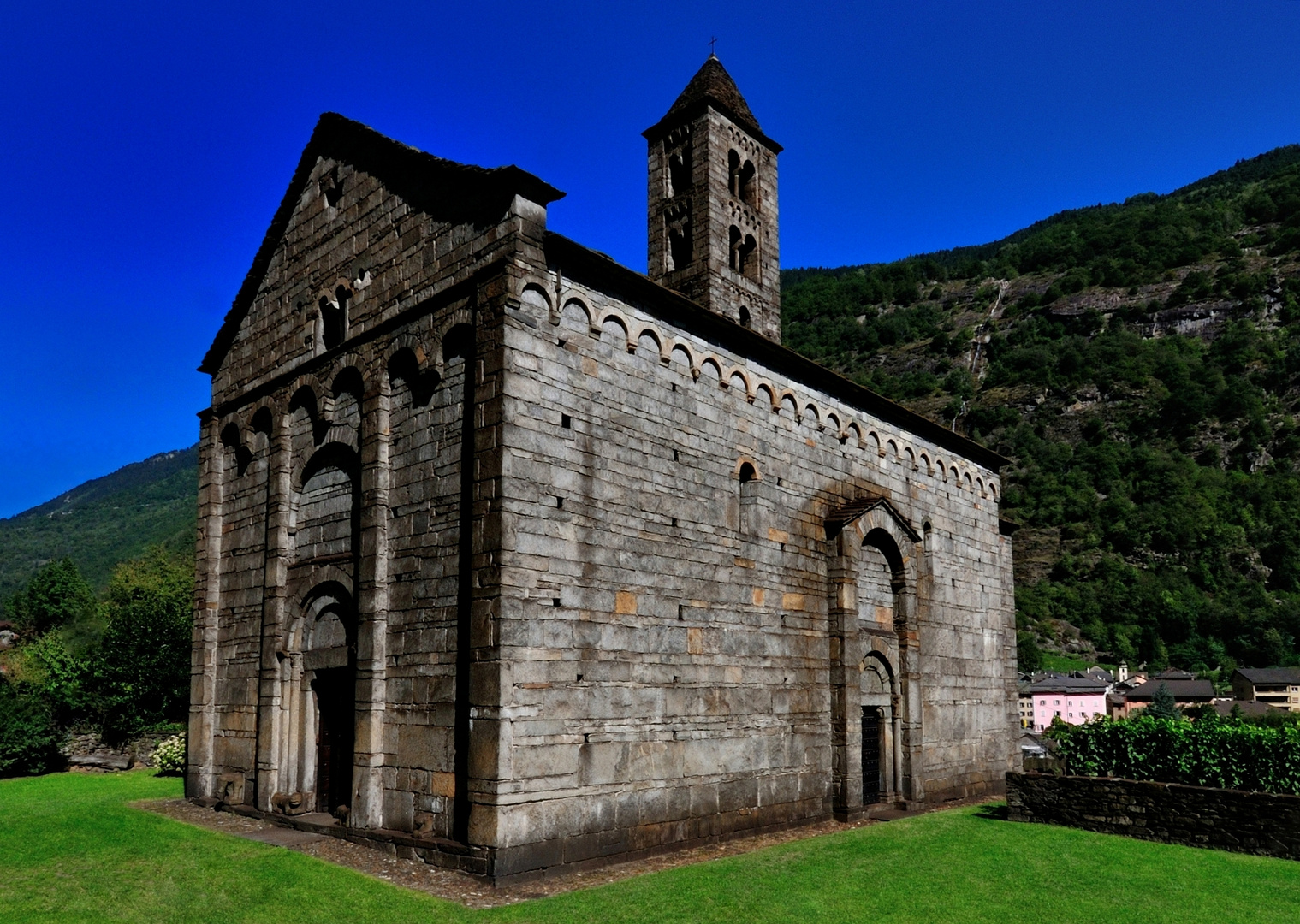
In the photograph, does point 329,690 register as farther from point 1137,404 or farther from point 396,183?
point 1137,404

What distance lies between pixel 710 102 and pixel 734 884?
711 inches

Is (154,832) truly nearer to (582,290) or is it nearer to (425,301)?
(425,301)

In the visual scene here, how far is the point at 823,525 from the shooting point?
1778 cm

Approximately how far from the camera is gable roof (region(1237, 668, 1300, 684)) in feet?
295

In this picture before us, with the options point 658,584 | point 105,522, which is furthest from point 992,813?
point 105,522

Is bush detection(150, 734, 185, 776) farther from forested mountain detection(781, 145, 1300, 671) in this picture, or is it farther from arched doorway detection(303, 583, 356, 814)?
forested mountain detection(781, 145, 1300, 671)

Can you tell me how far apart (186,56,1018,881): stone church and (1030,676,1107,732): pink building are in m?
70.9

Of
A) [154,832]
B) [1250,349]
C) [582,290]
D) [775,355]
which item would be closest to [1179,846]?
[775,355]

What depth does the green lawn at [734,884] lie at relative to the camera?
10125 mm

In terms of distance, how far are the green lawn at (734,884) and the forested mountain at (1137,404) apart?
88873mm

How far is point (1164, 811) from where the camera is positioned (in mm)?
15570

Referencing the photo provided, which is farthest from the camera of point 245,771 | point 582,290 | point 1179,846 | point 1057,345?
point 1057,345

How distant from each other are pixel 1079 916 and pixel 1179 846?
5764 mm

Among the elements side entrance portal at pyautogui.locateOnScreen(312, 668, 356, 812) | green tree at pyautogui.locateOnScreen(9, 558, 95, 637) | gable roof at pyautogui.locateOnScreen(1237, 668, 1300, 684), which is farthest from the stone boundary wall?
gable roof at pyautogui.locateOnScreen(1237, 668, 1300, 684)
